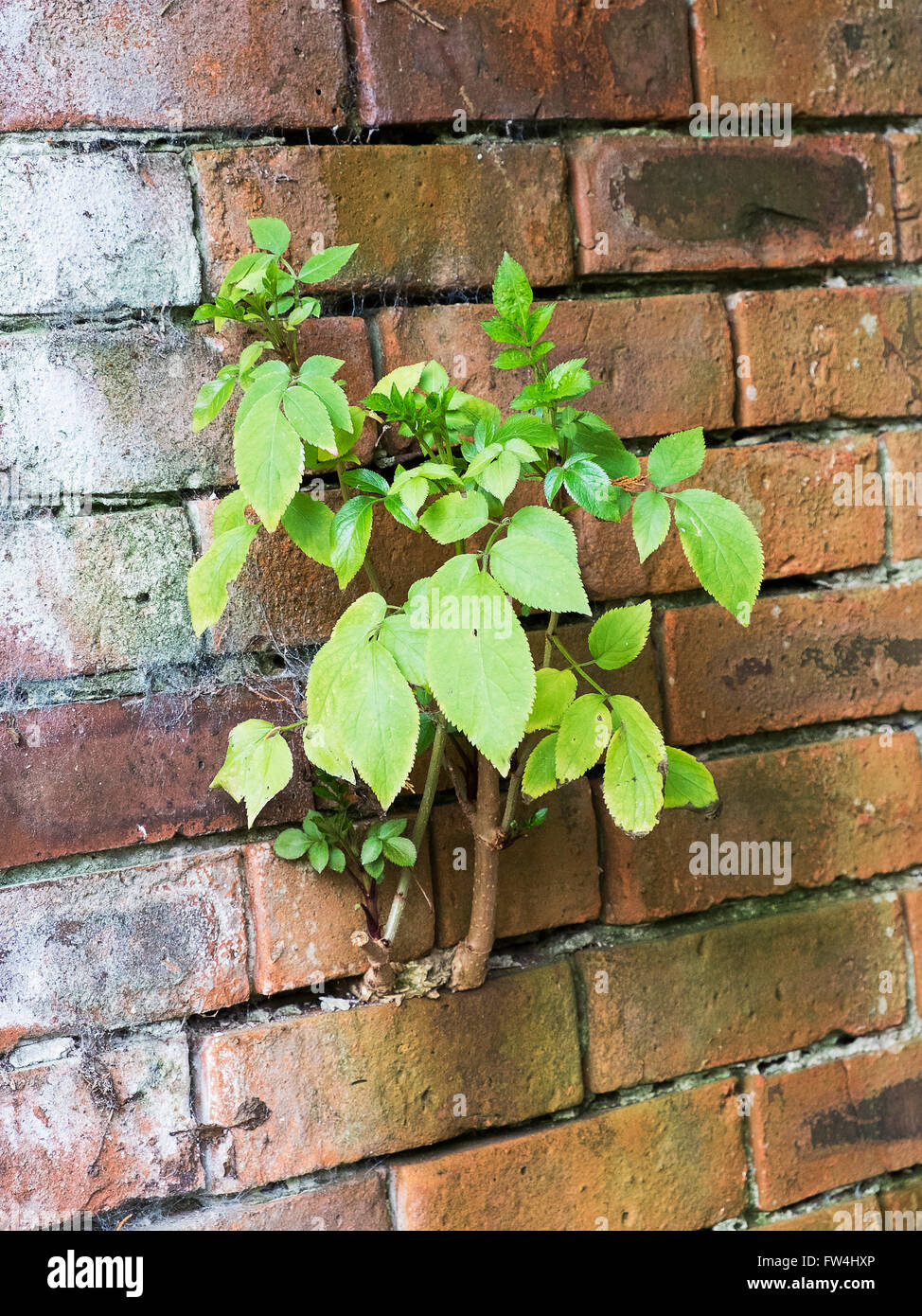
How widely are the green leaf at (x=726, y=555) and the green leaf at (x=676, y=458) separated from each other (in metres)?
0.05

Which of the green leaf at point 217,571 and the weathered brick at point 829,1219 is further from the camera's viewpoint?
the weathered brick at point 829,1219

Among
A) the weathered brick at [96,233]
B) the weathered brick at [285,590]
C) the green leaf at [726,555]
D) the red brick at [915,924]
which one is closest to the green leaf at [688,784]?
the green leaf at [726,555]

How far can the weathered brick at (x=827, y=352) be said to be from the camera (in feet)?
2.99

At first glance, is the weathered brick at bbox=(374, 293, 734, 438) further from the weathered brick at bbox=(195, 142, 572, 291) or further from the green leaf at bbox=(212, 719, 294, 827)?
the green leaf at bbox=(212, 719, 294, 827)

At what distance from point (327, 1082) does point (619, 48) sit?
866 millimetres

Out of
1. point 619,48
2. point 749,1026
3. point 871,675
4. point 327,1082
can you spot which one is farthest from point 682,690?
point 619,48

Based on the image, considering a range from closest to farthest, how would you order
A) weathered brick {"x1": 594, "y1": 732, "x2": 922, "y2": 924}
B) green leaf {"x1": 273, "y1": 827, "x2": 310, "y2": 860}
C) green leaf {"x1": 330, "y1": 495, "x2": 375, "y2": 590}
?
green leaf {"x1": 330, "y1": 495, "x2": 375, "y2": 590}, green leaf {"x1": 273, "y1": 827, "x2": 310, "y2": 860}, weathered brick {"x1": 594, "y1": 732, "x2": 922, "y2": 924}

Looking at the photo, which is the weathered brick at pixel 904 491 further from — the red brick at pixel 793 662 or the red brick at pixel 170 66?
the red brick at pixel 170 66

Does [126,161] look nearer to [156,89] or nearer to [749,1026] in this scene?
[156,89]

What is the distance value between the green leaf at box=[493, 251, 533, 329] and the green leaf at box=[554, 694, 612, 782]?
0.25 metres

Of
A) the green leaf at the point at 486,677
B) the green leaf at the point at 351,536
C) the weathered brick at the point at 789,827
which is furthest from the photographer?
the weathered brick at the point at 789,827

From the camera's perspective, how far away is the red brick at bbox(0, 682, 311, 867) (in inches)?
29.6

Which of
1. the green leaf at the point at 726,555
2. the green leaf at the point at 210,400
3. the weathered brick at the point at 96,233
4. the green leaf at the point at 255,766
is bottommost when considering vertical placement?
the green leaf at the point at 255,766

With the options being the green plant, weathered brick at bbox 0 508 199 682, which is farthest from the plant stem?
weathered brick at bbox 0 508 199 682
